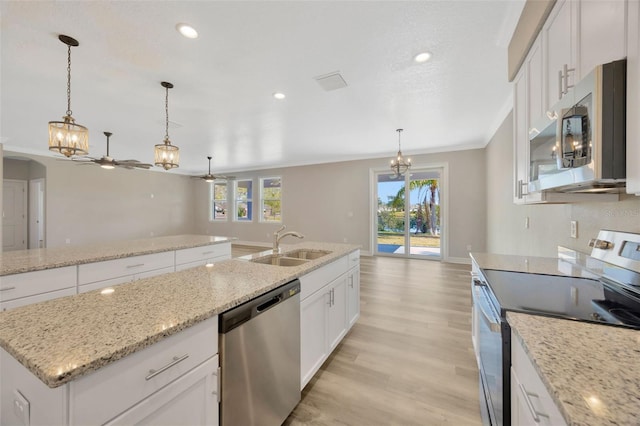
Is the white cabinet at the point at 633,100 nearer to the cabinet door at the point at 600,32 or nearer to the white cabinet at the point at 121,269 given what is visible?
the cabinet door at the point at 600,32

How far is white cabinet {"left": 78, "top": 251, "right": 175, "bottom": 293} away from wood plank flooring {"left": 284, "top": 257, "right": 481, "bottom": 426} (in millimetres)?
1937

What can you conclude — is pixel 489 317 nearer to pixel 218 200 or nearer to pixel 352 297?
pixel 352 297

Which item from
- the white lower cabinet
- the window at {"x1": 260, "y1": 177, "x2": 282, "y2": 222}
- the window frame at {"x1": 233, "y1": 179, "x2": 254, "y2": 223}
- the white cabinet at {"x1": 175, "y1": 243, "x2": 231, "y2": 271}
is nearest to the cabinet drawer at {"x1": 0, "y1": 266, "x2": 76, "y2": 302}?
the white cabinet at {"x1": 175, "y1": 243, "x2": 231, "y2": 271}

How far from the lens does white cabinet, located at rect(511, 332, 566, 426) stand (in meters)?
0.64

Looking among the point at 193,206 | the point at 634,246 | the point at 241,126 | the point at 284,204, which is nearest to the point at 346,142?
the point at 241,126

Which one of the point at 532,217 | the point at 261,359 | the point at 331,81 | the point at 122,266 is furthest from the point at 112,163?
the point at 532,217

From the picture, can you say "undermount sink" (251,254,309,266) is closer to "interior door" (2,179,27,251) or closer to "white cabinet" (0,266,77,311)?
"white cabinet" (0,266,77,311)

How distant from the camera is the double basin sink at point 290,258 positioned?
7.03ft

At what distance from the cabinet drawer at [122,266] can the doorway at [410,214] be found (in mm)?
5095

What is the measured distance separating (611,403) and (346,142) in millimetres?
5181

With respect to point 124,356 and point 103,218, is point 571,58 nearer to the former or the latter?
point 124,356

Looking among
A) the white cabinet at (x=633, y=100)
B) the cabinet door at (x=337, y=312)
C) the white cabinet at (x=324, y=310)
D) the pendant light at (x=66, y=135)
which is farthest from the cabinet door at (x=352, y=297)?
the pendant light at (x=66, y=135)

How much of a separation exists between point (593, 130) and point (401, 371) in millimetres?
1952

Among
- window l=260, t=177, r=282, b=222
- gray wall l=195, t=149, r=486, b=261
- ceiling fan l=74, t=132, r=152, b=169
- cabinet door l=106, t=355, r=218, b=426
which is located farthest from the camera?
window l=260, t=177, r=282, b=222
